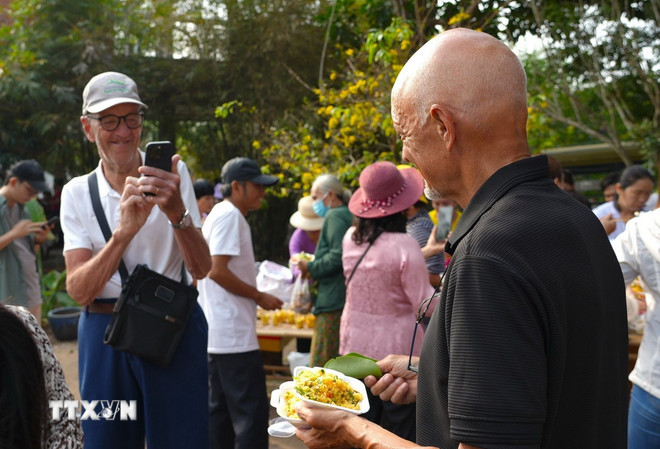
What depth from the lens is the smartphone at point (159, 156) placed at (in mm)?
2428

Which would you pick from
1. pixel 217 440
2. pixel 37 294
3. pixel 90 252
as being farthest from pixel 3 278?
pixel 90 252

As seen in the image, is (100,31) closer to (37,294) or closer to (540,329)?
(37,294)

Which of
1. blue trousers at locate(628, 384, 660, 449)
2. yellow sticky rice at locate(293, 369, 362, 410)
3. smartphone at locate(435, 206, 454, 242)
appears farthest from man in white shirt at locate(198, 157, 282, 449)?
blue trousers at locate(628, 384, 660, 449)

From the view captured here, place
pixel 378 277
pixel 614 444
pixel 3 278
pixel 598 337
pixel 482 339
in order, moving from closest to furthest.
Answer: pixel 482 339 → pixel 598 337 → pixel 614 444 → pixel 378 277 → pixel 3 278

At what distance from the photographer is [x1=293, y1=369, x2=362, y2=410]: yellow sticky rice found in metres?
1.82

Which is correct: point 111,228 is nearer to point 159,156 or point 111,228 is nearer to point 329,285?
point 159,156

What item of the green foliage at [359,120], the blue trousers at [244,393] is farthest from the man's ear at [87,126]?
the green foliage at [359,120]

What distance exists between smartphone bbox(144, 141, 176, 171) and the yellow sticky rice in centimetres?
103

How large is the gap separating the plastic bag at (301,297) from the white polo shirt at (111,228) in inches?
121

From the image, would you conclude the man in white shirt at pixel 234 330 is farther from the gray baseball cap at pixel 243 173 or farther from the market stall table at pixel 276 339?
the market stall table at pixel 276 339

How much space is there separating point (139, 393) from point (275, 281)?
126 inches

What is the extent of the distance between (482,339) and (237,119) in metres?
12.3

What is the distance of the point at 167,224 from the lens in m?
2.65

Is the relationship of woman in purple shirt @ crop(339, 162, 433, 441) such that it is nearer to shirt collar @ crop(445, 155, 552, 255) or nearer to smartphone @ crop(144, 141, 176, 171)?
smartphone @ crop(144, 141, 176, 171)
